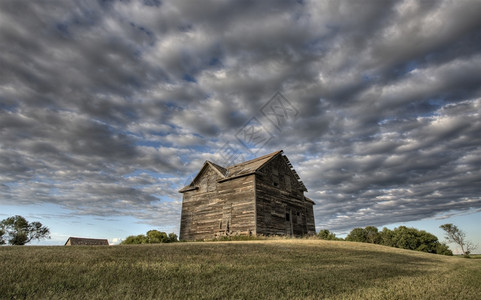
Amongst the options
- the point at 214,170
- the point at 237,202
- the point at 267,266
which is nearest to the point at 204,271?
the point at 267,266

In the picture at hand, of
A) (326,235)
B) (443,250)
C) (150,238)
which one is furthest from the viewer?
(443,250)

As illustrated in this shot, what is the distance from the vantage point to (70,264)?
6.04m

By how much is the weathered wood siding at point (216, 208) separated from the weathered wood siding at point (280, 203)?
1184mm

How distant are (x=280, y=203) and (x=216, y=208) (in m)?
7.07

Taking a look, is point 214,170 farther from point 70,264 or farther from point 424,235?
point 424,235

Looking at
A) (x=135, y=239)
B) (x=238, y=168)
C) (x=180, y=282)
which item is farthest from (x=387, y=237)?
(x=180, y=282)

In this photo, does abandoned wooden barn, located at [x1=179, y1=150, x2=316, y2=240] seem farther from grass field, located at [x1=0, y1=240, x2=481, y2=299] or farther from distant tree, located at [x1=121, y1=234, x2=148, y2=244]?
grass field, located at [x1=0, y1=240, x2=481, y2=299]

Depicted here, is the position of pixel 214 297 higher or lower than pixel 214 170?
lower

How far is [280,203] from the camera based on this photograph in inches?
1061

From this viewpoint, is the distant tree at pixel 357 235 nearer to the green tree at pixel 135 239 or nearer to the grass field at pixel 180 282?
the green tree at pixel 135 239

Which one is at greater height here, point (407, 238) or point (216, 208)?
point (216, 208)

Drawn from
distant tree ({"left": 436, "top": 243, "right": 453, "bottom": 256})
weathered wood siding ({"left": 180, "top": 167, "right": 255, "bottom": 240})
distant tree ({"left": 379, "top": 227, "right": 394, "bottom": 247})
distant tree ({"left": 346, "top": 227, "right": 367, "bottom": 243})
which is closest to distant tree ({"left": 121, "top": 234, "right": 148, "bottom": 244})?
weathered wood siding ({"left": 180, "top": 167, "right": 255, "bottom": 240})

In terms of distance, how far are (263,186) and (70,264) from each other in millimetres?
20409

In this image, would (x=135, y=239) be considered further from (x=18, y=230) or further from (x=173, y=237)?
(x=18, y=230)
